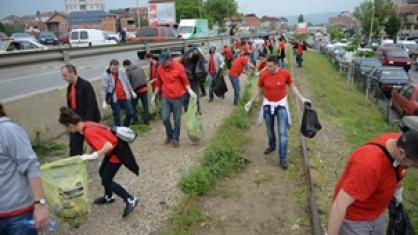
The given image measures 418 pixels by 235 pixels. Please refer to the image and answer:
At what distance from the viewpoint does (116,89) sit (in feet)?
27.3

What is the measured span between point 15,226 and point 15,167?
476mm

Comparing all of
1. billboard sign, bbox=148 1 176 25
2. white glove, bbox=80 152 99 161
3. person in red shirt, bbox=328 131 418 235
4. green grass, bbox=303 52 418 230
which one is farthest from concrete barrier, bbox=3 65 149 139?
billboard sign, bbox=148 1 176 25

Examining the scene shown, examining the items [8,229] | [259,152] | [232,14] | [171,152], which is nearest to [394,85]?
[259,152]

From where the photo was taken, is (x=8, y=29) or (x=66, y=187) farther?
(x=8, y=29)

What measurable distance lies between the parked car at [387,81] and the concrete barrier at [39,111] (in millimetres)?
14326

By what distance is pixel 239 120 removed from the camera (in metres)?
10.5

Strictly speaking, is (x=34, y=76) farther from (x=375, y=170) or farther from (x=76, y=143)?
(x=375, y=170)

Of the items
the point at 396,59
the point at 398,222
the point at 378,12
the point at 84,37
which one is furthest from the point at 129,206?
the point at 378,12

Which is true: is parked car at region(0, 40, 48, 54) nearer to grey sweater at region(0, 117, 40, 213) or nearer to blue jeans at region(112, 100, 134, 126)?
blue jeans at region(112, 100, 134, 126)

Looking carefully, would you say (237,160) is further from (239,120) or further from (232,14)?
(232,14)

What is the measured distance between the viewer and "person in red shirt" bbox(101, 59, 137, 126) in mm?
8094

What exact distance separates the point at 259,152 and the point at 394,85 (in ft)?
43.5

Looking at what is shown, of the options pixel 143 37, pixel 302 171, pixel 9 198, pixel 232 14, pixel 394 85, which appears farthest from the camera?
pixel 232 14

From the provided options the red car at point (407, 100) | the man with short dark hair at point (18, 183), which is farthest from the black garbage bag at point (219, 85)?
the man with short dark hair at point (18, 183)
